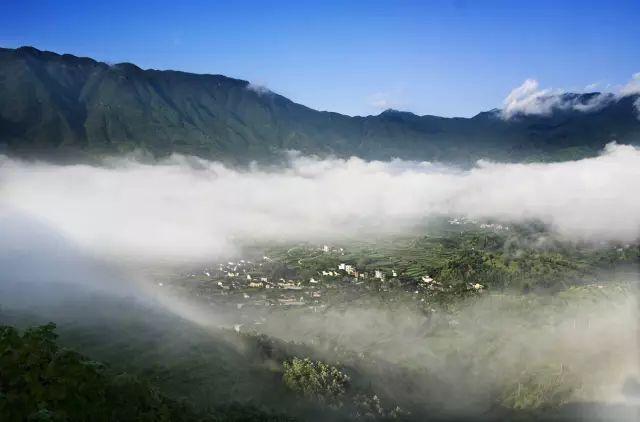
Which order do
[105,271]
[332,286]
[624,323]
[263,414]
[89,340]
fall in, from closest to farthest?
1. [263,414]
2. [89,340]
3. [624,323]
4. [105,271]
5. [332,286]

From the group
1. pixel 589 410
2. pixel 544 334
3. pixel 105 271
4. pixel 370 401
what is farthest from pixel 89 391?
pixel 105 271

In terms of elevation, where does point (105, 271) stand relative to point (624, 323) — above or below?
above

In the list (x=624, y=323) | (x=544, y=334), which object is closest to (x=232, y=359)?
(x=544, y=334)

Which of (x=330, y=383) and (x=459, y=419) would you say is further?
(x=459, y=419)

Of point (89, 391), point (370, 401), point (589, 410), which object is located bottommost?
point (589, 410)

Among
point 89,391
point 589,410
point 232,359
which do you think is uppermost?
point 89,391

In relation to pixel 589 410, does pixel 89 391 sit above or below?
above

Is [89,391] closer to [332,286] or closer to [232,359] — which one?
[232,359]

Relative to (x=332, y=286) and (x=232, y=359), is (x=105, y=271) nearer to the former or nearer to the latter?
(x=332, y=286)

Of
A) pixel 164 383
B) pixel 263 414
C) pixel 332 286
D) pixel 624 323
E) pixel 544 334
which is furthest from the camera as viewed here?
pixel 332 286
